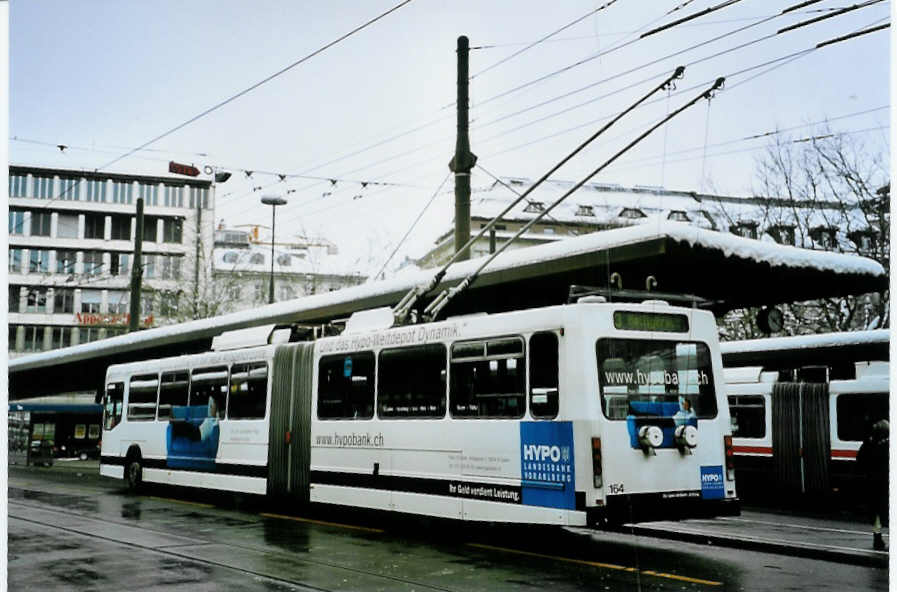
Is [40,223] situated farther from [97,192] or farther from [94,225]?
[94,225]

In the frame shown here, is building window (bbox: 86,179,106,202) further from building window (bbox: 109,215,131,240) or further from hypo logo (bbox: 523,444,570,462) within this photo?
hypo logo (bbox: 523,444,570,462)

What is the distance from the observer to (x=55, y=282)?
4928 centimetres

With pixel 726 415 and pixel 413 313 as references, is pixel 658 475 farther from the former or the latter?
pixel 413 313

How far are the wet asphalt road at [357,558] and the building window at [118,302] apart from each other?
50.2m

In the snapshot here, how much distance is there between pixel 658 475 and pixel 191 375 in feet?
34.7

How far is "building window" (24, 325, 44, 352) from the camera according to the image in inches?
2367

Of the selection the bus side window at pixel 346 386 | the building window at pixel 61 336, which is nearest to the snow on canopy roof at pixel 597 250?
the bus side window at pixel 346 386

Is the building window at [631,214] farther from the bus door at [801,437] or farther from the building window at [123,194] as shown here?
the building window at [123,194]

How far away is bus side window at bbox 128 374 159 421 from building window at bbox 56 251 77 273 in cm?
2285

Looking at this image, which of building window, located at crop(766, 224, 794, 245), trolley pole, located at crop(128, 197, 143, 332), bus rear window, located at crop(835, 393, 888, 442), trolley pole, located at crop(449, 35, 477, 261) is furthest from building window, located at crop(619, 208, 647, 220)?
trolley pole, located at crop(449, 35, 477, 261)

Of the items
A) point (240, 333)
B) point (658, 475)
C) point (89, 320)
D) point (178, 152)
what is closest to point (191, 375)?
point (240, 333)

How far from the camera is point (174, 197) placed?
69.1m

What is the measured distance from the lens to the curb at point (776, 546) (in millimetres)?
10944

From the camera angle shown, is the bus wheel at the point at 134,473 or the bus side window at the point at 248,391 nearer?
the bus side window at the point at 248,391
